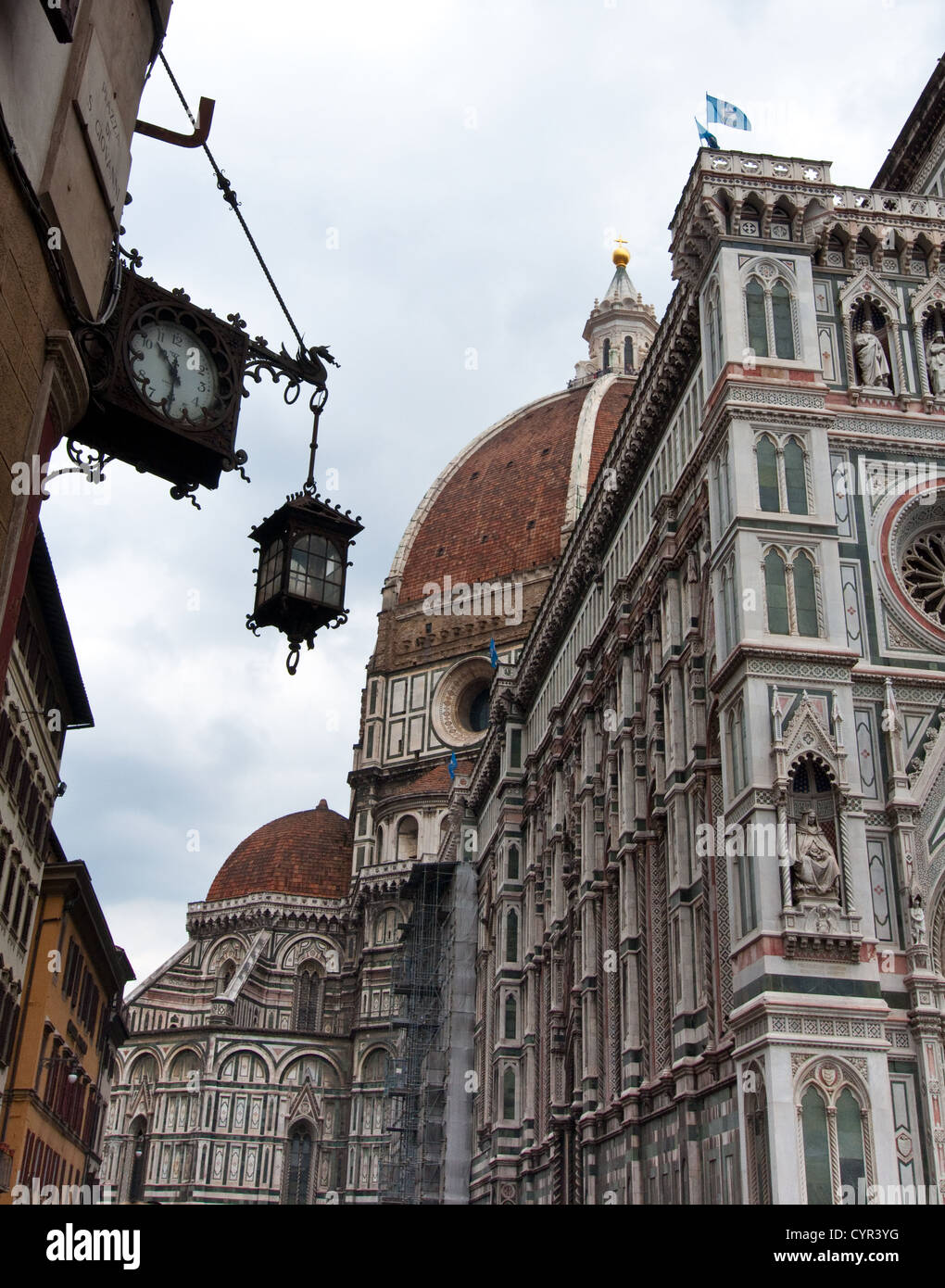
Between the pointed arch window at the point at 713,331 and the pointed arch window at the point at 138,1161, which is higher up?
the pointed arch window at the point at 713,331

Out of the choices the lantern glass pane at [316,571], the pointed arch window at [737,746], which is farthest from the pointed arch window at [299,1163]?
the lantern glass pane at [316,571]

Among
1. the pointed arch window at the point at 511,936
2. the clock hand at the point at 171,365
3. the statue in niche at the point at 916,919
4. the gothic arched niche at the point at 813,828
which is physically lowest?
the statue in niche at the point at 916,919

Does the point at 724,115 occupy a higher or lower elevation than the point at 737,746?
higher

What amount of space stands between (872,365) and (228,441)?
62.6 ft

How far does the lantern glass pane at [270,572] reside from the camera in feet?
35.8

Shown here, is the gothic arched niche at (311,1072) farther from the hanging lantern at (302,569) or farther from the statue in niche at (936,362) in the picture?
the hanging lantern at (302,569)

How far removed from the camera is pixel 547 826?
4081 cm

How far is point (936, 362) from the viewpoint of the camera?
27031 mm

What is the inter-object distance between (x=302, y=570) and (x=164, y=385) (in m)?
1.71

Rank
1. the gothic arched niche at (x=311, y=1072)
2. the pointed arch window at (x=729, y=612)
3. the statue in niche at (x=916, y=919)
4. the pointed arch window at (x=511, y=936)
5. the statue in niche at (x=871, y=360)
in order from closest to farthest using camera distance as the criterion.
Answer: the statue in niche at (x=916, y=919)
the pointed arch window at (x=729, y=612)
the statue in niche at (x=871, y=360)
the pointed arch window at (x=511, y=936)
the gothic arched niche at (x=311, y=1072)

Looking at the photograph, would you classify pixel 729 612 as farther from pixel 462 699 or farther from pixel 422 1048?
pixel 462 699

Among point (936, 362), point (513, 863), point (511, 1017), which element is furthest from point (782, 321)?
point (511, 1017)

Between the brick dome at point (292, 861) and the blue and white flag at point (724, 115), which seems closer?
the blue and white flag at point (724, 115)

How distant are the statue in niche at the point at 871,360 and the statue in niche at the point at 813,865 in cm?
937
